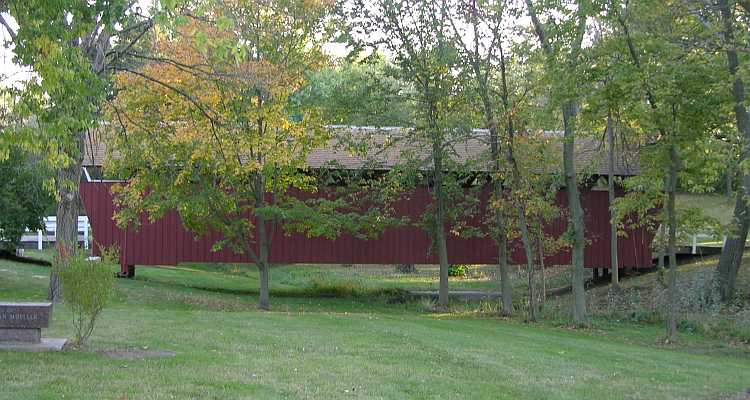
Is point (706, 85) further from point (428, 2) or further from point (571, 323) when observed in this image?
point (428, 2)

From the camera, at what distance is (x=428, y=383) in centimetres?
821

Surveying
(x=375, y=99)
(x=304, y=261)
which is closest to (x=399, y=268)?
(x=304, y=261)

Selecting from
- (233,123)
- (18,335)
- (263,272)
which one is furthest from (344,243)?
(18,335)

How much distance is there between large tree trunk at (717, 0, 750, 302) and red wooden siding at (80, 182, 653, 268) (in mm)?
4925

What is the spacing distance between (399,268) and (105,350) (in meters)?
26.8

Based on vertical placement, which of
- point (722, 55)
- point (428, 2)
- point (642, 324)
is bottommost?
point (642, 324)

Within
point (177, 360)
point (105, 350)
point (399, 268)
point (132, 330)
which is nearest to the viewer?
point (177, 360)

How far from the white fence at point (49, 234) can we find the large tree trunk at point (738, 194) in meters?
22.6

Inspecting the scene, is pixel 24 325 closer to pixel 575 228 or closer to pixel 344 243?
pixel 575 228

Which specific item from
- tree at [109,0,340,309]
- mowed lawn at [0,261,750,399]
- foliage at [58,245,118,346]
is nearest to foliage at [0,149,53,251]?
tree at [109,0,340,309]

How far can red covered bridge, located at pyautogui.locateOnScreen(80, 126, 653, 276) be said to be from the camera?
23719mm

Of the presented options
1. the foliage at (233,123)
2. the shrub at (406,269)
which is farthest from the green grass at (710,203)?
the foliage at (233,123)

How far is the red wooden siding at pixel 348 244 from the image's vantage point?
77.9ft

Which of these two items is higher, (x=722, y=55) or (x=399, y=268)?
(x=722, y=55)
